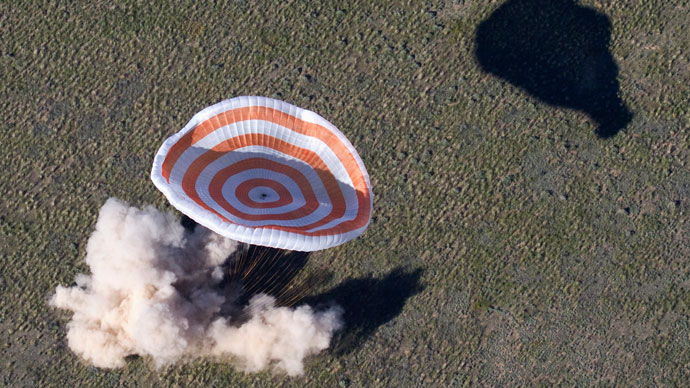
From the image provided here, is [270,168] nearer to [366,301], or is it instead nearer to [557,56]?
[366,301]

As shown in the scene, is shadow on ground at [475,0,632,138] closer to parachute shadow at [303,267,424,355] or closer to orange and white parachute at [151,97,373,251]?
parachute shadow at [303,267,424,355]

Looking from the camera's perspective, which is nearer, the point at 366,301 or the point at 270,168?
the point at 270,168

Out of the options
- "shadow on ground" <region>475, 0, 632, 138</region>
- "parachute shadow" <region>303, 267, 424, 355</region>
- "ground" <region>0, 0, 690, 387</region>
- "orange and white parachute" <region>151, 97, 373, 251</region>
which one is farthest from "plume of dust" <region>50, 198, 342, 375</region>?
"shadow on ground" <region>475, 0, 632, 138</region>

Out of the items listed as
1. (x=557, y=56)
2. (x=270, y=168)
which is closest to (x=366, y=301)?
(x=270, y=168)

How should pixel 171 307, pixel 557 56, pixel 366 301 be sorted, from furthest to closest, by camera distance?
pixel 557 56 < pixel 366 301 < pixel 171 307

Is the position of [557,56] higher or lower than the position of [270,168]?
higher

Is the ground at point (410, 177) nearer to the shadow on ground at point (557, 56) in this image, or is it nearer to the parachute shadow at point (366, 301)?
the parachute shadow at point (366, 301)

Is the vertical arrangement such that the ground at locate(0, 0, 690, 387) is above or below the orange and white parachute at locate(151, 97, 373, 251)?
below
